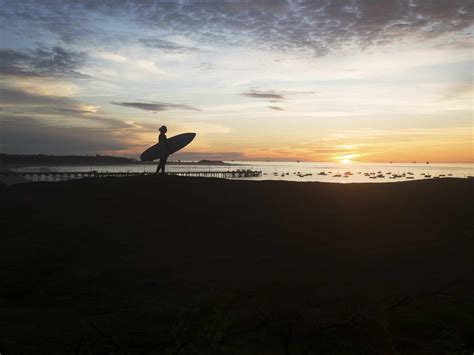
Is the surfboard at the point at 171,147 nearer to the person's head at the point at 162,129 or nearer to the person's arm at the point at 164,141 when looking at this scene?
the person's arm at the point at 164,141

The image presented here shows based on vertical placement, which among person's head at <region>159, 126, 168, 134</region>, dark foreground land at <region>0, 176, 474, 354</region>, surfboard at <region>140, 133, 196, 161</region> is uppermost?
person's head at <region>159, 126, 168, 134</region>

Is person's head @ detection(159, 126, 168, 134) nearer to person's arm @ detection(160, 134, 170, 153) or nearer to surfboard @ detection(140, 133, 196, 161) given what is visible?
person's arm @ detection(160, 134, 170, 153)

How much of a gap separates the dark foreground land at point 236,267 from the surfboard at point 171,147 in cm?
299

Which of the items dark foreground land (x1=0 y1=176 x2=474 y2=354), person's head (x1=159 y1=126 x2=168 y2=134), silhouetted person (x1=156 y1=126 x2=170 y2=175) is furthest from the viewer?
person's head (x1=159 y1=126 x2=168 y2=134)

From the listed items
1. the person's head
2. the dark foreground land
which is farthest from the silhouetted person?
the dark foreground land

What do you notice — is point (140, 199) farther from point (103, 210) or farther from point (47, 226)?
point (47, 226)

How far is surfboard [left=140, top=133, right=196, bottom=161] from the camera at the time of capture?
27.4 meters

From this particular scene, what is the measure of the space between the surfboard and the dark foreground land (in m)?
2.99

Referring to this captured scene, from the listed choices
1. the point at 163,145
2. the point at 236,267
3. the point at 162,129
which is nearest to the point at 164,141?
the point at 163,145

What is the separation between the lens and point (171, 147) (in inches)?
1101

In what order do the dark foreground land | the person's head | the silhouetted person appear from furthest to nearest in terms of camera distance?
the person's head, the silhouetted person, the dark foreground land

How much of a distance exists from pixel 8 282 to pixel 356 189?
17.7m

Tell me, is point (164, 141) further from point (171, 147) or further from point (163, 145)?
point (171, 147)

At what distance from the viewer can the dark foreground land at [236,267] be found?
8258 millimetres
